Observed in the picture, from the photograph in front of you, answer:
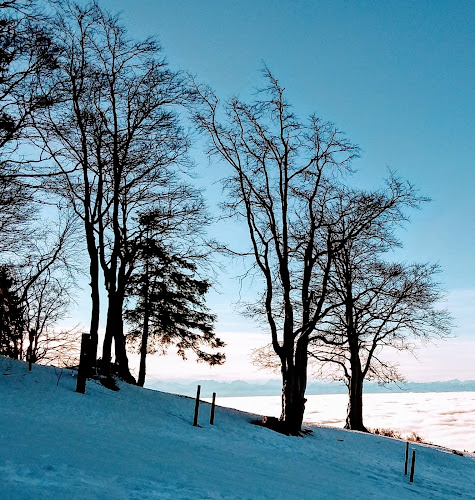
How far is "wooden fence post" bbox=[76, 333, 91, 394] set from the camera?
14.9 m

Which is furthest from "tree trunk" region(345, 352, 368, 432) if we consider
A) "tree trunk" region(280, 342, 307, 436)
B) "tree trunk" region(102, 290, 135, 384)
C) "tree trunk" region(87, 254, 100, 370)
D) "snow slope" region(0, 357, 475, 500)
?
"tree trunk" region(87, 254, 100, 370)

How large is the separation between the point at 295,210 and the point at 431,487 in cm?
1208

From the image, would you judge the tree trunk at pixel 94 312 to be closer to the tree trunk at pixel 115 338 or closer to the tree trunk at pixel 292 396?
the tree trunk at pixel 115 338

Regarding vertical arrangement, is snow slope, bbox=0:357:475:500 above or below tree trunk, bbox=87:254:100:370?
below

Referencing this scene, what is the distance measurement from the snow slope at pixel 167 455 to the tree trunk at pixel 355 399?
13.6 feet

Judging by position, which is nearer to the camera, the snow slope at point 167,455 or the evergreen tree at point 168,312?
the snow slope at point 167,455

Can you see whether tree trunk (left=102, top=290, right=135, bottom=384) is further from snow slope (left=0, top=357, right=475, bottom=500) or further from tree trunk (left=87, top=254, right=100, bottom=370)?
snow slope (left=0, top=357, right=475, bottom=500)

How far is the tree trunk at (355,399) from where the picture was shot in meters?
24.9

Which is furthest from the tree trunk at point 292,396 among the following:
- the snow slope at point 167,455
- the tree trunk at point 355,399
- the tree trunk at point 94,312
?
the tree trunk at point 94,312

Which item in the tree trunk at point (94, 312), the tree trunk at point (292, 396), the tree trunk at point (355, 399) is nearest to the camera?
the tree trunk at point (94, 312)

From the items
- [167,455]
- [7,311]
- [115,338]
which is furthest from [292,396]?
[7,311]

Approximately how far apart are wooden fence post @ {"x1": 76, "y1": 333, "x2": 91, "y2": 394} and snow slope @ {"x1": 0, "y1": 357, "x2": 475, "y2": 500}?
13.9 inches

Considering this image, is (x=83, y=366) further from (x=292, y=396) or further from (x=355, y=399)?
(x=355, y=399)

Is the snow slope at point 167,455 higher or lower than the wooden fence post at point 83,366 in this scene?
lower
